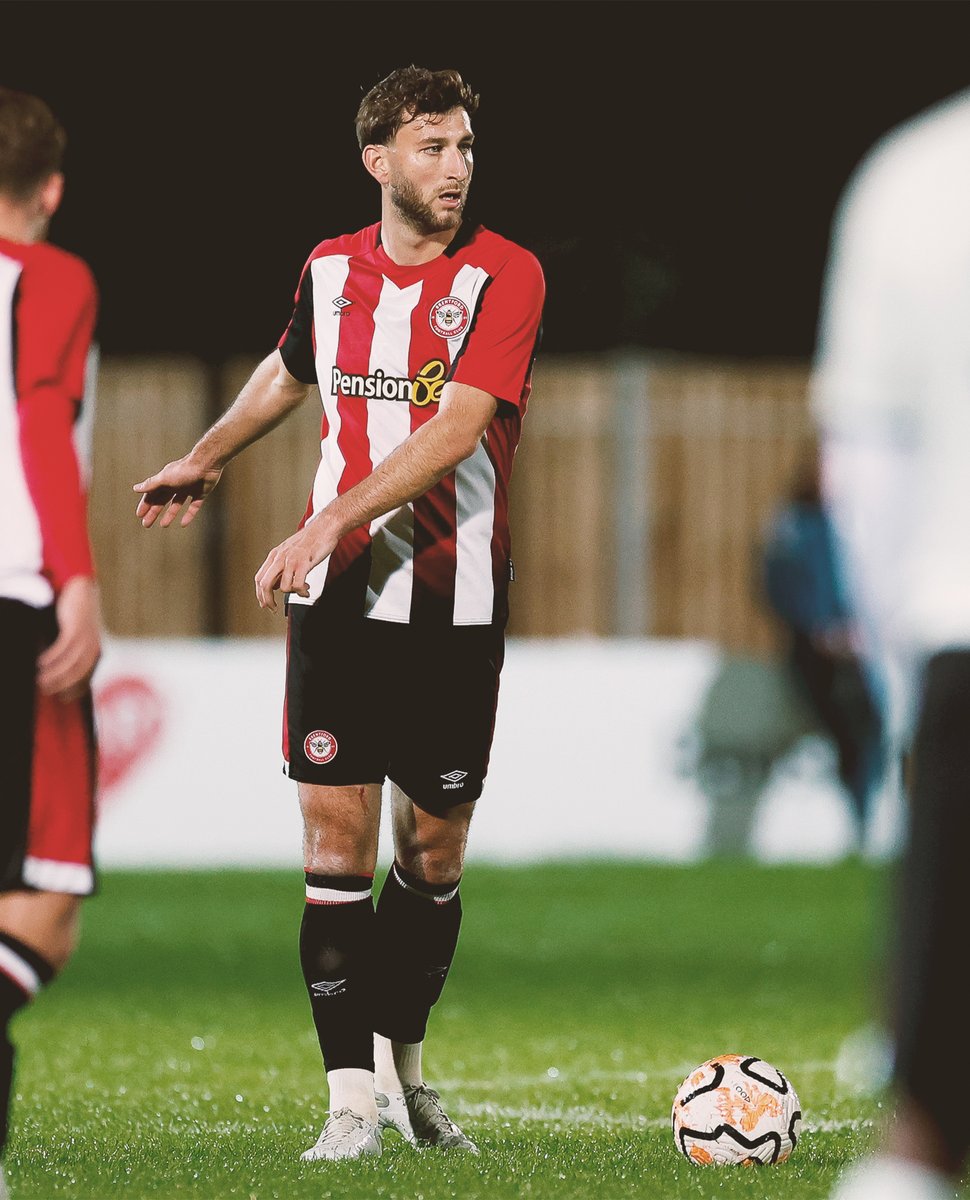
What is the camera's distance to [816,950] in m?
9.44

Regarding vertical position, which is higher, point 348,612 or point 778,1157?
point 348,612

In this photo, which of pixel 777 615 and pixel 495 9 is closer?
pixel 777 615

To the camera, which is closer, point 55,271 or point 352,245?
point 55,271

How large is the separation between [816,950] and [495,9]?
10.9 meters

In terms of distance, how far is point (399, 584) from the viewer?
504 centimetres

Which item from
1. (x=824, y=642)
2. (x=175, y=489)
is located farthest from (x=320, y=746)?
(x=824, y=642)

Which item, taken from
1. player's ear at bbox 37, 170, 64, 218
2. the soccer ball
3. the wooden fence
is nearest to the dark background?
the wooden fence

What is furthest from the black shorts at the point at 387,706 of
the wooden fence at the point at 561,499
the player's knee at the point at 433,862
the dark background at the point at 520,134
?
the dark background at the point at 520,134

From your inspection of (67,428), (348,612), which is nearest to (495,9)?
(348,612)

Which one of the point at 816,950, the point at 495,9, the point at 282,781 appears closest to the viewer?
the point at 816,950

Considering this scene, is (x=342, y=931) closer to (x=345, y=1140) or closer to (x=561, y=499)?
(x=345, y=1140)

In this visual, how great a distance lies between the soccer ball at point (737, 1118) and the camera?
4797 mm

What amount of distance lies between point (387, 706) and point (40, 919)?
1.38 meters

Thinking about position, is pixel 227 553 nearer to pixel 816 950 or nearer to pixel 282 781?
pixel 282 781
